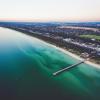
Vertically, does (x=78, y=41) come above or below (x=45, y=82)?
below

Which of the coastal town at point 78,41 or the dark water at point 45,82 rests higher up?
the dark water at point 45,82

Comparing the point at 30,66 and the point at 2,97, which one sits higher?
the point at 2,97

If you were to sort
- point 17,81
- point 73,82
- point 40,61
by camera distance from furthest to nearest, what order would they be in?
point 40,61 < point 73,82 < point 17,81

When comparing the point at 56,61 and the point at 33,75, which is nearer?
the point at 33,75

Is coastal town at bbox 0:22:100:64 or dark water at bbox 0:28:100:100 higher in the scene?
dark water at bbox 0:28:100:100

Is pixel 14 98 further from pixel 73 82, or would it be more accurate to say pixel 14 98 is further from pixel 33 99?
pixel 73 82

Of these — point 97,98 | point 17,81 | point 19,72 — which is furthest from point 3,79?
point 97,98

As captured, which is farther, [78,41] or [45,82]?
[78,41]

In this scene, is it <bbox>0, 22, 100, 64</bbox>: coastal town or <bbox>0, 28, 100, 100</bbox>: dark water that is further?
<bbox>0, 22, 100, 64</bbox>: coastal town

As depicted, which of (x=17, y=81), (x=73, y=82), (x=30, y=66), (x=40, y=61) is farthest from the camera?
(x=40, y=61)

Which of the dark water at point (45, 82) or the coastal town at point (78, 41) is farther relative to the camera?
the coastal town at point (78, 41)
